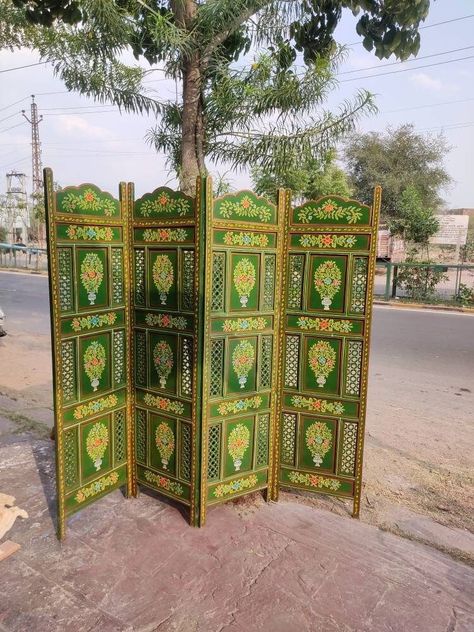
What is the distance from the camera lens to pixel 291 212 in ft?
10.2

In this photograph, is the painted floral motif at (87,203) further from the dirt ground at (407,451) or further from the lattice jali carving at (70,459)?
the dirt ground at (407,451)

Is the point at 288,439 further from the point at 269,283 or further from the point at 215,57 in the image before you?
the point at 215,57

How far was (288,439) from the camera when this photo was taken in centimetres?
336

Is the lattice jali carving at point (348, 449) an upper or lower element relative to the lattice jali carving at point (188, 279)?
lower

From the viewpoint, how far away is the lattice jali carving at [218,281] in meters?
2.92

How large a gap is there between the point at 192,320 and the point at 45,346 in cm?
673

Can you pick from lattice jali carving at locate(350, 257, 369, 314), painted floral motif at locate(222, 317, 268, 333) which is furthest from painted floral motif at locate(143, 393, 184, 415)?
lattice jali carving at locate(350, 257, 369, 314)

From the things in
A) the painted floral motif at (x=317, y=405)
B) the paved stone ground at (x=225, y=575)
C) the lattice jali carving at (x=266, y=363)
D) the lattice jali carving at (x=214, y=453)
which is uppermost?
the lattice jali carving at (x=266, y=363)

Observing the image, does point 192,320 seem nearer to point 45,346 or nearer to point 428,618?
point 428,618

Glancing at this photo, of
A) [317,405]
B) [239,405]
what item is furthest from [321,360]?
[239,405]

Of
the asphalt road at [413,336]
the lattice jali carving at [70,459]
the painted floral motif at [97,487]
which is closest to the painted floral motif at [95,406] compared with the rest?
the lattice jali carving at [70,459]

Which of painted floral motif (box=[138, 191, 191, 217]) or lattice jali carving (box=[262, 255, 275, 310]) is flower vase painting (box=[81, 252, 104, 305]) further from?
lattice jali carving (box=[262, 255, 275, 310])

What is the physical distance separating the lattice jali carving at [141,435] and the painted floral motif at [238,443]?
2.09 ft

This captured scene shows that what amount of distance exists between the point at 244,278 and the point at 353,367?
3.08ft
